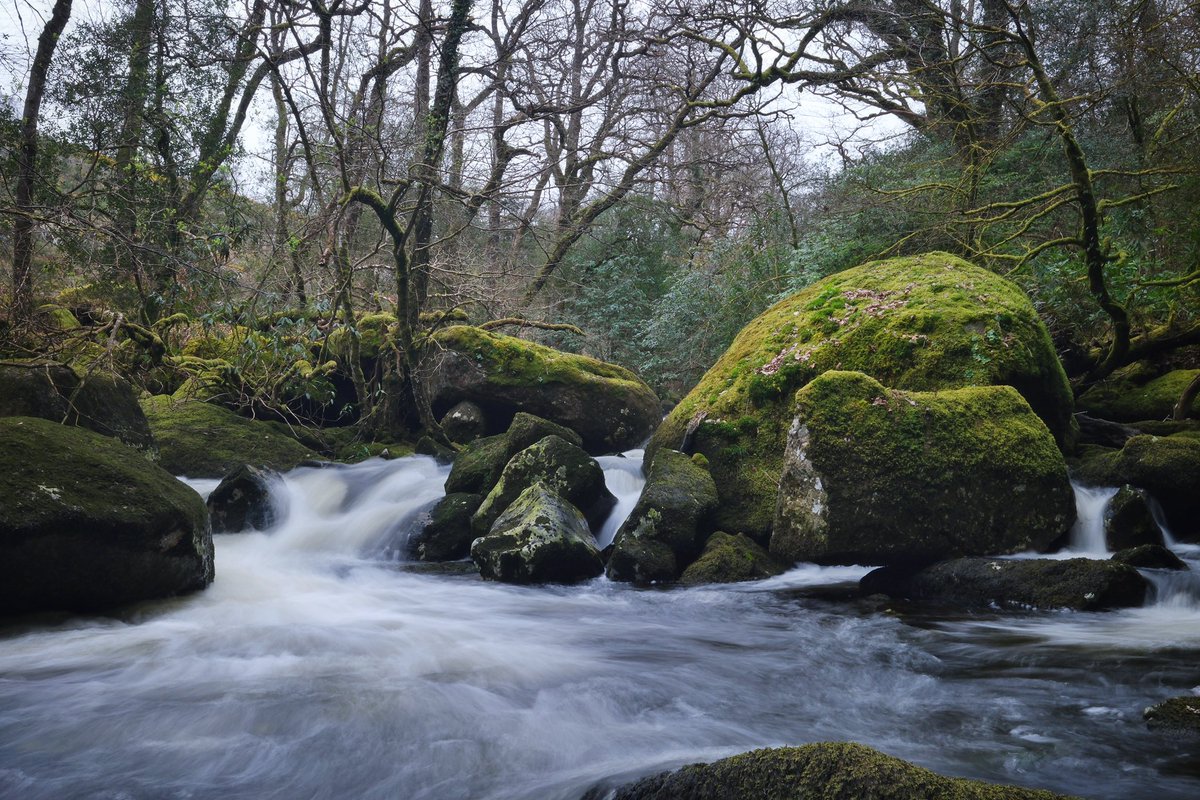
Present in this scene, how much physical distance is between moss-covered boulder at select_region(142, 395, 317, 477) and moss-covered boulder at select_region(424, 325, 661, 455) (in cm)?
236

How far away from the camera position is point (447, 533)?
8.84 metres

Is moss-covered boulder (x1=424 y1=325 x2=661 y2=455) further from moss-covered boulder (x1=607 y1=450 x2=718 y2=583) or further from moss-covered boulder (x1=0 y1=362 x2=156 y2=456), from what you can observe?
moss-covered boulder (x1=607 y1=450 x2=718 y2=583)

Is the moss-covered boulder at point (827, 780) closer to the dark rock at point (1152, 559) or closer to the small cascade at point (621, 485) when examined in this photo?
the dark rock at point (1152, 559)

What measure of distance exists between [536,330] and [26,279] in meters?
11.5

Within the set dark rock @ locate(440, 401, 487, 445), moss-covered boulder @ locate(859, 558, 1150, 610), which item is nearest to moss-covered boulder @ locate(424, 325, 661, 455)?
dark rock @ locate(440, 401, 487, 445)

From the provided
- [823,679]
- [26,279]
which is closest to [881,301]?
[823,679]

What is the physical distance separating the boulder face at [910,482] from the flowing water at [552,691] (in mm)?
670

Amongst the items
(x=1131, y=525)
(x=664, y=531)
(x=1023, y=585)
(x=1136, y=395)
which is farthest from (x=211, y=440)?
(x=1136, y=395)

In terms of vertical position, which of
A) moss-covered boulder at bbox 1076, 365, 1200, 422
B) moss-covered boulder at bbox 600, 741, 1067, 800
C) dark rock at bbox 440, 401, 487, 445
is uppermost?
moss-covered boulder at bbox 1076, 365, 1200, 422

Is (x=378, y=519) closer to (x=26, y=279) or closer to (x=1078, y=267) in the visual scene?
(x=26, y=279)

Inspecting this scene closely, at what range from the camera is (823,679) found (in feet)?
15.9

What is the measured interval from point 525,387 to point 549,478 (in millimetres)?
3470

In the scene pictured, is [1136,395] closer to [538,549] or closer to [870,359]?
[870,359]

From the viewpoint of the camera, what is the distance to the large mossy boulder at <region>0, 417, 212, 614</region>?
16.4 ft
